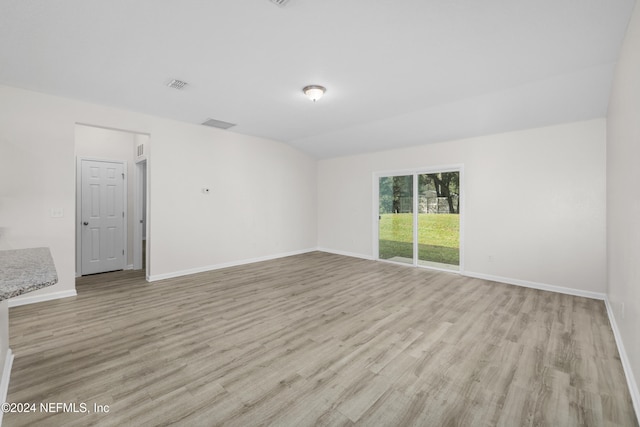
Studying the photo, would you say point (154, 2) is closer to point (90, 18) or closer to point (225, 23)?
point (225, 23)

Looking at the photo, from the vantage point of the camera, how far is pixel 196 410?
1.73 metres

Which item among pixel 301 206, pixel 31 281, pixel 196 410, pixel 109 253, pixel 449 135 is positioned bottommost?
pixel 196 410

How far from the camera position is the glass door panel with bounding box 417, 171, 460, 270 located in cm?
522

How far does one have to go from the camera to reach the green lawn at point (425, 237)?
5281 millimetres

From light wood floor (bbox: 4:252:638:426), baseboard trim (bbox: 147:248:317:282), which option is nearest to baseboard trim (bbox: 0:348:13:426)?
light wood floor (bbox: 4:252:638:426)

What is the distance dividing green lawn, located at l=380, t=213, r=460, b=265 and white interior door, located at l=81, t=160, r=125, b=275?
5.67 m

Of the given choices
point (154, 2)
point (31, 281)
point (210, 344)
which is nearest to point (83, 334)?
point (210, 344)

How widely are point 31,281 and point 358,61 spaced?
3.03 meters

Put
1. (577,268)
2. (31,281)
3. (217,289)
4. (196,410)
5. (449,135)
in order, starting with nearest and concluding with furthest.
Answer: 1. (31,281)
2. (196,410)
3. (577,268)
4. (217,289)
5. (449,135)

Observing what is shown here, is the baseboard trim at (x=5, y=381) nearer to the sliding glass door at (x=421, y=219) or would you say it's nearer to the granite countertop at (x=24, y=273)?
the granite countertop at (x=24, y=273)

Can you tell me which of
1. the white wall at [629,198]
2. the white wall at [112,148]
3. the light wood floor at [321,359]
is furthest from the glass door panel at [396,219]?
the white wall at [112,148]

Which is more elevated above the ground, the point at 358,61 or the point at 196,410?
the point at 358,61

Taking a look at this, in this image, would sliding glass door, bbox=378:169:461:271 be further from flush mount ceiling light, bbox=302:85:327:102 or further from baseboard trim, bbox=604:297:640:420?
flush mount ceiling light, bbox=302:85:327:102

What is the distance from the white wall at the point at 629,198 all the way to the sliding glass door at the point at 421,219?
259 cm
